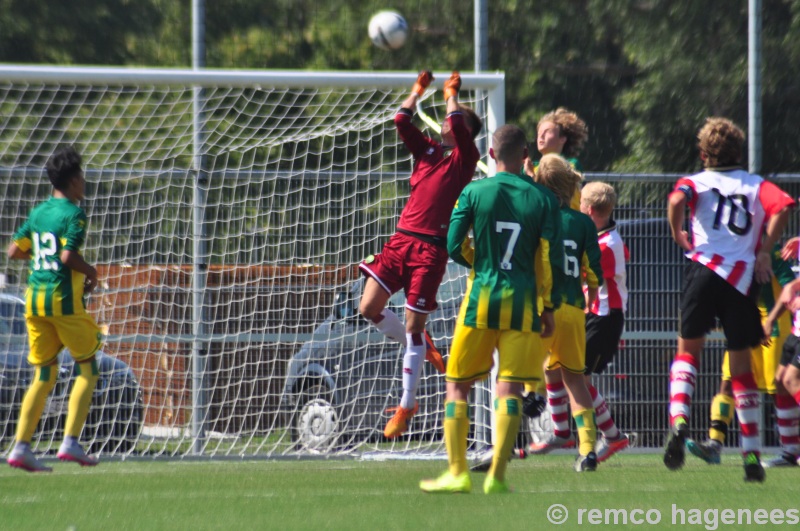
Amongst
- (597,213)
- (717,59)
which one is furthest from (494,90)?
(717,59)

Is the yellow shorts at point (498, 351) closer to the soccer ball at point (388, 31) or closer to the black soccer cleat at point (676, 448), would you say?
the black soccer cleat at point (676, 448)

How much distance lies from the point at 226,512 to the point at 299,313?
394 centimetres

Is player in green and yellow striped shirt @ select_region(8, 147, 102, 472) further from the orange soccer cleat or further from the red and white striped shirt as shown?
the red and white striped shirt

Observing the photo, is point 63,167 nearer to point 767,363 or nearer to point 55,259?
point 55,259

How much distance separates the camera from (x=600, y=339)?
848cm

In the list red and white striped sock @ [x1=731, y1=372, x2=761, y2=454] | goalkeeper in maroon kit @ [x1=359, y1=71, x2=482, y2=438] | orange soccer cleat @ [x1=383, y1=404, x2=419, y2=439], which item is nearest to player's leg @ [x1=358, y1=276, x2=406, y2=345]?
goalkeeper in maroon kit @ [x1=359, y1=71, x2=482, y2=438]

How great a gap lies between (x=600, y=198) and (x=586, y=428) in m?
1.60

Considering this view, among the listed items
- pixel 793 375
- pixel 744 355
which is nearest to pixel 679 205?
pixel 744 355

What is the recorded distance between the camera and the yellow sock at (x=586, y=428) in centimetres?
778

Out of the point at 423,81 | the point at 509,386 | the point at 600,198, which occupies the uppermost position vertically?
the point at 423,81

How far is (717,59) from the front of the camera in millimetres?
16328

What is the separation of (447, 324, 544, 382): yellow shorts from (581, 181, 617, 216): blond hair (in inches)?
91.1

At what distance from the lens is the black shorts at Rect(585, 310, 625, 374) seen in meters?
8.47

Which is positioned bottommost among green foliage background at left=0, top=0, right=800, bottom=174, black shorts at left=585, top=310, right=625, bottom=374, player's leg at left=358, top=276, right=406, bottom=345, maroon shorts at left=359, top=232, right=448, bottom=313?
black shorts at left=585, top=310, right=625, bottom=374
